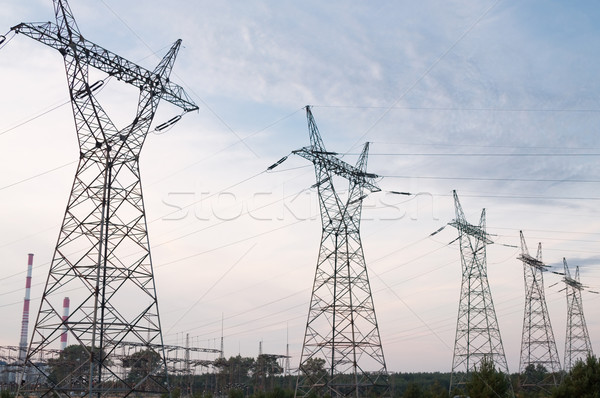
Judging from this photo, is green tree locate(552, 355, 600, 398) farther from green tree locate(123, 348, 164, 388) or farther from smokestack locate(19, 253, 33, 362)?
smokestack locate(19, 253, 33, 362)

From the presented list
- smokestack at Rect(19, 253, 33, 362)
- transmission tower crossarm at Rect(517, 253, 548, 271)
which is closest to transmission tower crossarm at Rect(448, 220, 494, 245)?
transmission tower crossarm at Rect(517, 253, 548, 271)

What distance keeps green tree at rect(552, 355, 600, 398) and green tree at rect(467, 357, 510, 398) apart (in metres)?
3.59

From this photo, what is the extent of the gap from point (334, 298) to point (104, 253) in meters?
17.7

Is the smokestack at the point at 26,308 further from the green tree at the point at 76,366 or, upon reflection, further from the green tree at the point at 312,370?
the green tree at the point at 76,366

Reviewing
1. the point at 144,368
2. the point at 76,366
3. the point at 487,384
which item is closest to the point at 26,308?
the point at 76,366

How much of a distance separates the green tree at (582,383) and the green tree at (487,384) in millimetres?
3587

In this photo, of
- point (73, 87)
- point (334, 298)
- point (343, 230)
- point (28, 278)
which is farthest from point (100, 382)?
point (28, 278)

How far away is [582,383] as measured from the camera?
37.4m

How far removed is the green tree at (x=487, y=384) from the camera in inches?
1462

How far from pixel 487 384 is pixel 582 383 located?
632 centimetres

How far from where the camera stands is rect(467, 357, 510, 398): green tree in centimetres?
3712

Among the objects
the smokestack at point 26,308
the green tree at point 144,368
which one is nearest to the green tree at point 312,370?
the green tree at point 144,368

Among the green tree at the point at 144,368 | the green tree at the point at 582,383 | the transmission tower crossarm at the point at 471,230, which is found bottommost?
the green tree at the point at 582,383

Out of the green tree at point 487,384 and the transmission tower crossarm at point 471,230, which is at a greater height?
the transmission tower crossarm at point 471,230
